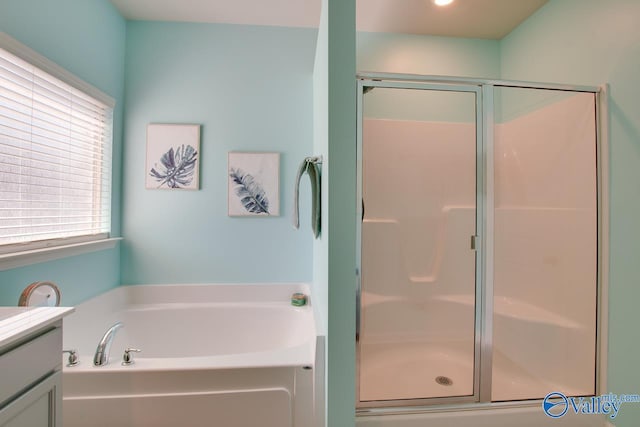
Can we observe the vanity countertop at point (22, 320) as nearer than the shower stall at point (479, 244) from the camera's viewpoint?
Yes

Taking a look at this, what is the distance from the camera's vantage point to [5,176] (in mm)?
1271

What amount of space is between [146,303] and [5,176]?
1177 mm

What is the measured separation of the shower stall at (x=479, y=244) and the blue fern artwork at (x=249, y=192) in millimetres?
864

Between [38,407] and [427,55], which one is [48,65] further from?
[427,55]

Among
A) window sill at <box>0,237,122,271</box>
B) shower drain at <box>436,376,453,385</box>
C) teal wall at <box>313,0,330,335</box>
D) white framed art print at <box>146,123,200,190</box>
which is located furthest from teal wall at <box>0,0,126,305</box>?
shower drain at <box>436,376,453,385</box>

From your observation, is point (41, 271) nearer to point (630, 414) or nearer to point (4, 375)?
point (4, 375)

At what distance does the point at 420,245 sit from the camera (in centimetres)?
184

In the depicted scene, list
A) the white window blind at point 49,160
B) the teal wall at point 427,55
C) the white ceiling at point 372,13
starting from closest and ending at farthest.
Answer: the white window blind at point 49,160 < the white ceiling at point 372,13 < the teal wall at point 427,55

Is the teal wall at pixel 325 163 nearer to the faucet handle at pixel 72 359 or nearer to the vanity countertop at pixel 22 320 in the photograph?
the vanity countertop at pixel 22 320

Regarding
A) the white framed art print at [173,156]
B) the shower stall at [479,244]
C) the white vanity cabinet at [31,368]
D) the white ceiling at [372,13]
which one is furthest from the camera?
the white framed art print at [173,156]

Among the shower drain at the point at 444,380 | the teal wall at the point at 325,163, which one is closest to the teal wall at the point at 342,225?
the teal wall at the point at 325,163

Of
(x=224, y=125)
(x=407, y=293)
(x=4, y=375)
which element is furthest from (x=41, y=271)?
(x=407, y=293)

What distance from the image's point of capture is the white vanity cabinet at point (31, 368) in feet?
2.44

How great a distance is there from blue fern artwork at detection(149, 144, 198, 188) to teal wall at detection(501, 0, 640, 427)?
8.24 feet
